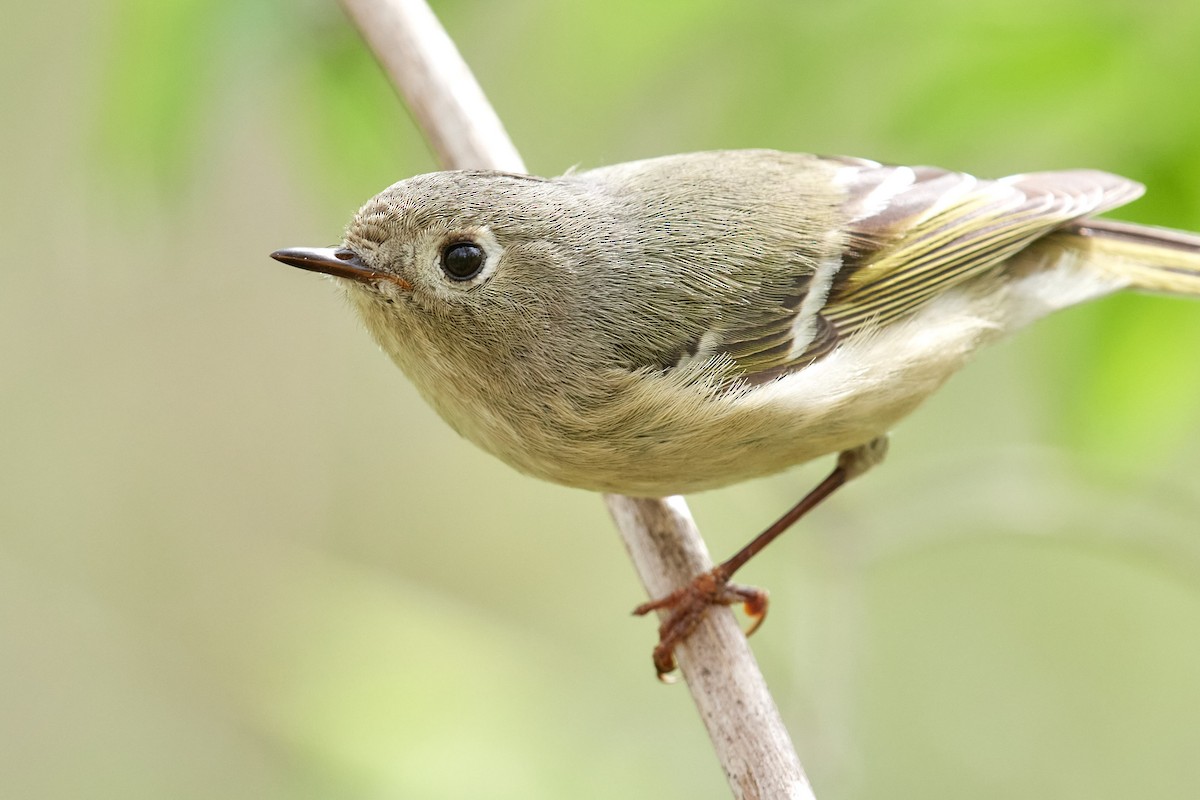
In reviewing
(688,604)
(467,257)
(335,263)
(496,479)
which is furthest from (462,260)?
(496,479)

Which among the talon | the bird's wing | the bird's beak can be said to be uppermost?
the bird's wing

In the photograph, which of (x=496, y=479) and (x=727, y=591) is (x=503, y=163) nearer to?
(x=727, y=591)

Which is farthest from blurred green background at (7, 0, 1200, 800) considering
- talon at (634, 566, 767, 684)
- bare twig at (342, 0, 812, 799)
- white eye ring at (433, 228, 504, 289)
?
talon at (634, 566, 767, 684)

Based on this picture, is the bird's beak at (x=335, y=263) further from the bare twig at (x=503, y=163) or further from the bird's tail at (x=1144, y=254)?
the bird's tail at (x=1144, y=254)

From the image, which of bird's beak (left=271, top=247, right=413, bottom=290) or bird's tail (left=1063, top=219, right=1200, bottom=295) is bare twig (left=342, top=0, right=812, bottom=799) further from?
bird's tail (left=1063, top=219, right=1200, bottom=295)

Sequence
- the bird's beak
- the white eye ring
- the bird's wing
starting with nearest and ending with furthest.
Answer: the bird's beak, the white eye ring, the bird's wing

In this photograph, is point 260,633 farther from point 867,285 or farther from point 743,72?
point 743,72

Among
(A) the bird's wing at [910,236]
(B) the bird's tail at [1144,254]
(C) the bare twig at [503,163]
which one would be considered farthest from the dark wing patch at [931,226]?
(C) the bare twig at [503,163]
